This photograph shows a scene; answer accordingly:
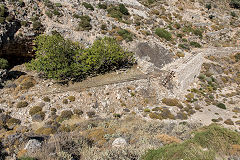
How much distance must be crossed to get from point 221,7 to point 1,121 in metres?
93.7

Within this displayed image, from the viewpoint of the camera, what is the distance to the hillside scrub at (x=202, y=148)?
935cm

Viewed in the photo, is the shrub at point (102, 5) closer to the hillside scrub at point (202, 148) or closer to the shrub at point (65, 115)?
the shrub at point (65, 115)

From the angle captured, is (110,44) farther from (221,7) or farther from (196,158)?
(221,7)

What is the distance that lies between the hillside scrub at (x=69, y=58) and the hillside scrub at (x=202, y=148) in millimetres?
21779

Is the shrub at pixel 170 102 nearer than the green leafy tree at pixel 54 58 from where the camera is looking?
No

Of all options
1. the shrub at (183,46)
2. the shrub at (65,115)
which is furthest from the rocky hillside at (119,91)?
the shrub at (183,46)

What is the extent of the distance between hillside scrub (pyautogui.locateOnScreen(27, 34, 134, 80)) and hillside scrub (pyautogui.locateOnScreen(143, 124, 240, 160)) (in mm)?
21779

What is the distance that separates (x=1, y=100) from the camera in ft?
86.3

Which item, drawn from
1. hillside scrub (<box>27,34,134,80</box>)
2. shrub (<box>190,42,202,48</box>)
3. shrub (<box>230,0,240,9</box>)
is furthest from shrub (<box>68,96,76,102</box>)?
shrub (<box>230,0,240,9</box>)

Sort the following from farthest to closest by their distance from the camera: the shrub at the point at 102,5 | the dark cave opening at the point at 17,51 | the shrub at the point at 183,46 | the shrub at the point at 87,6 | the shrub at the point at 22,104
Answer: the shrub at the point at 102,5 < the shrub at the point at 183,46 < the shrub at the point at 87,6 < the dark cave opening at the point at 17,51 < the shrub at the point at 22,104

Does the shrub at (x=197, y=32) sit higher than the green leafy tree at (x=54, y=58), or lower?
lower

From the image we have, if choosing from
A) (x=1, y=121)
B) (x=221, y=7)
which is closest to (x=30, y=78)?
(x=1, y=121)

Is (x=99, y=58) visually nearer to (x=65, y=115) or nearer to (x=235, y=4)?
(x=65, y=115)

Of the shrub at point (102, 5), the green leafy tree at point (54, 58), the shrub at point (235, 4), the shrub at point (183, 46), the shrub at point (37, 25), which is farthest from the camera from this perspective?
the shrub at point (235, 4)
